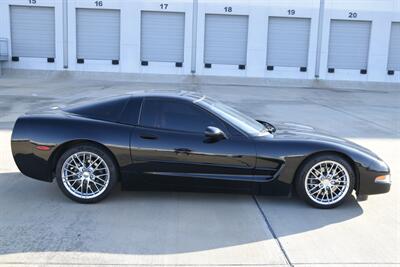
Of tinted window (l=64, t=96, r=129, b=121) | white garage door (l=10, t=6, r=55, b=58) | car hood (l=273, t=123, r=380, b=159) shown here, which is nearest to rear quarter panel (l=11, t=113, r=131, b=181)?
tinted window (l=64, t=96, r=129, b=121)

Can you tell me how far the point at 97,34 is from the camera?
2667 cm

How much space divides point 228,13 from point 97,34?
23.6 ft

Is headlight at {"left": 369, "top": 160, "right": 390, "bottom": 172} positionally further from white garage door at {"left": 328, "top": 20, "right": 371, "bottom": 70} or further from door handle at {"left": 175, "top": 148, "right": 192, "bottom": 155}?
white garage door at {"left": 328, "top": 20, "right": 371, "bottom": 70}

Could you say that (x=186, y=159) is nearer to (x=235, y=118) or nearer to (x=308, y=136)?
(x=235, y=118)

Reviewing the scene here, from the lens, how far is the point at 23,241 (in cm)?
438

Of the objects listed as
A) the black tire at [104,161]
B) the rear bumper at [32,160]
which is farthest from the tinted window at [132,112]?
the rear bumper at [32,160]

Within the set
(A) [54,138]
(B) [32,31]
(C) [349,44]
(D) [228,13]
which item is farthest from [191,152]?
(C) [349,44]

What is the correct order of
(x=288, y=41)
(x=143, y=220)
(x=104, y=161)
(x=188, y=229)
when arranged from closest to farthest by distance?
(x=188, y=229) < (x=143, y=220) < (x=104, y=161) < (x=288, y=41)

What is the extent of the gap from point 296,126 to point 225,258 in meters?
2.76

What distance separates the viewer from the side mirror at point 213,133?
209 inches

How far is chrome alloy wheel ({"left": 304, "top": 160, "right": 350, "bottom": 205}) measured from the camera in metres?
5.45

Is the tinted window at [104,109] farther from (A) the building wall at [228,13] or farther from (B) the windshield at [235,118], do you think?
(A) the building wall at [228,13]

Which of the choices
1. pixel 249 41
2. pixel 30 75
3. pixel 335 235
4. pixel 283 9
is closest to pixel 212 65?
pixel 249 41

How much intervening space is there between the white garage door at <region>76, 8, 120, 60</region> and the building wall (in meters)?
0.29
